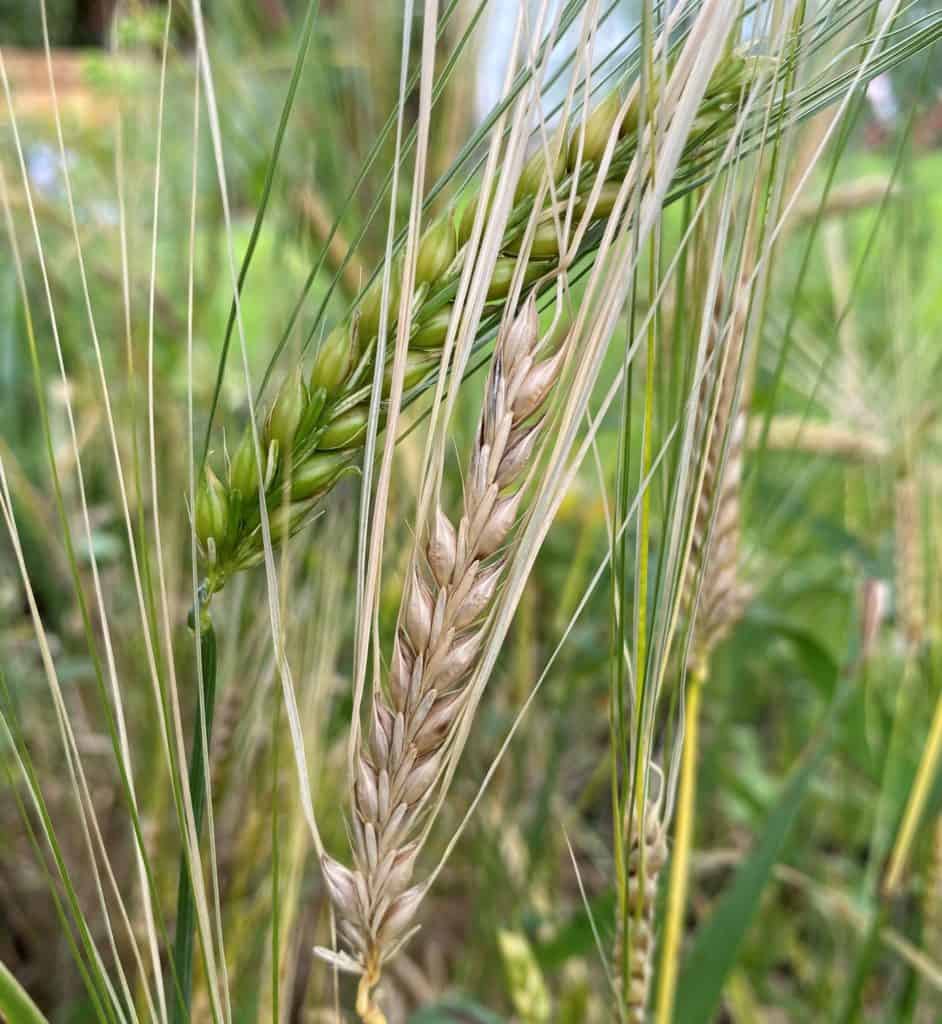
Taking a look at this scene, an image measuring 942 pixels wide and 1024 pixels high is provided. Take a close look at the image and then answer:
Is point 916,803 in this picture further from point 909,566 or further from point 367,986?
point 367,986

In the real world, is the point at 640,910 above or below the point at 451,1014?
above

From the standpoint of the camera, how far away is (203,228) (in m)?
1.01

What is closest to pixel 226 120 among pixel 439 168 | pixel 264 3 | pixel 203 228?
pixel 439 168

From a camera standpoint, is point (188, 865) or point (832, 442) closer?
point (188, 865)

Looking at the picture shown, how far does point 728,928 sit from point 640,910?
136 mm

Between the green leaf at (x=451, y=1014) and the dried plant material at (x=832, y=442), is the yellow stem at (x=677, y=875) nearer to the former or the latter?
the green leaf at (x=451, y=1014)

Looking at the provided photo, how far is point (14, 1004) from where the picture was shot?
0.63 ft

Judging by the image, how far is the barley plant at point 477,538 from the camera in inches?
6.9

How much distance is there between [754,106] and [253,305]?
0.89m

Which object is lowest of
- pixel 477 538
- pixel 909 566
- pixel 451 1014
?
pixel 451 1014

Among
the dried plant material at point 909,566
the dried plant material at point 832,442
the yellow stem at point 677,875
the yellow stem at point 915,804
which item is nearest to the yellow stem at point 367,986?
the yellow stem at point 677,875

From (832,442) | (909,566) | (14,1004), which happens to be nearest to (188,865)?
(14,1004)

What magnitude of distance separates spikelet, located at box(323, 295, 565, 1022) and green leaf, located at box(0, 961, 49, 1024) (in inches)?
2.4

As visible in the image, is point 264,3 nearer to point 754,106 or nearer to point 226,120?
point 226,120
